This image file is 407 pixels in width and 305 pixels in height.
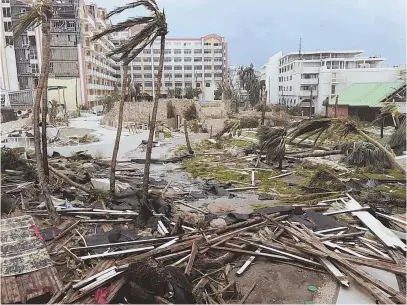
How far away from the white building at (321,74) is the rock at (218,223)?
1593 inches

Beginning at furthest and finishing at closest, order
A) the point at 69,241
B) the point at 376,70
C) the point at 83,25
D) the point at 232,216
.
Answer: the point at 83,25 < the point at 376,70 < the point at 232,216 < the point at 69,241

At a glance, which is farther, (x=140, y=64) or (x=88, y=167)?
(x=140, y=64)

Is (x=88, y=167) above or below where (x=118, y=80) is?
below

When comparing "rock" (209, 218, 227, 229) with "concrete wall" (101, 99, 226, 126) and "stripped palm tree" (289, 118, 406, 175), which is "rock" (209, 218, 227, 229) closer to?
"stripped palm tree" (289, 118, 406, 175)

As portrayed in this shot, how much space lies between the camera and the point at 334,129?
7.26 metres

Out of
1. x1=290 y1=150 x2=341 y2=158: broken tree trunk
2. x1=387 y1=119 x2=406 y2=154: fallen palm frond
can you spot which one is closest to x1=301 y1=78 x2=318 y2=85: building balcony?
x1=290 y1=150 x2=341 y2=158: broken tree trunk

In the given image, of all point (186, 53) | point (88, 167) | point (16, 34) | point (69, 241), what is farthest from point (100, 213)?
point (186, 53)

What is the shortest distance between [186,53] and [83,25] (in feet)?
111

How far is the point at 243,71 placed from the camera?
7612 centimetres

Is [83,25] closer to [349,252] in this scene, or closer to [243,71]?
[243,71]

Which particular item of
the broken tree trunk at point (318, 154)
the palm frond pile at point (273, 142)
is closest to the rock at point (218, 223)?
the palm frond pile at point (273, 142)

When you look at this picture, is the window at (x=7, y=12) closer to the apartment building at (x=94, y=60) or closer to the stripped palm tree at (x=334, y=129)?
the apartment building at (x=94, y=60)

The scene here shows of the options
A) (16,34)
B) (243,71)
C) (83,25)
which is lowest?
(16,34)

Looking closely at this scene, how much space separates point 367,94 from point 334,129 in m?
36.6
